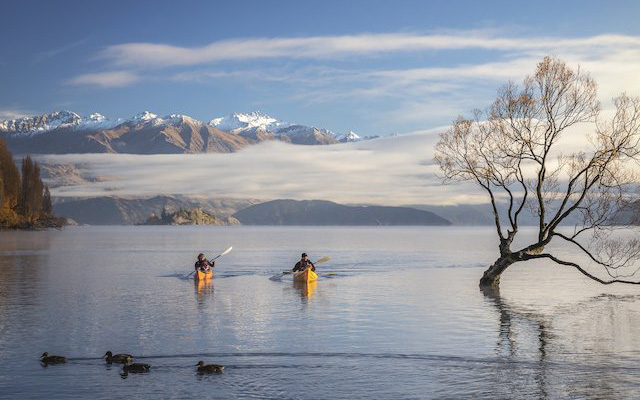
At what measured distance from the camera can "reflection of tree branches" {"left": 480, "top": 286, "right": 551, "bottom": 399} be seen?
83.8 ft

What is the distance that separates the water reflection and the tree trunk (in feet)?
45.9

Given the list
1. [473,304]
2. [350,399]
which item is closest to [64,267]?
[473,304]

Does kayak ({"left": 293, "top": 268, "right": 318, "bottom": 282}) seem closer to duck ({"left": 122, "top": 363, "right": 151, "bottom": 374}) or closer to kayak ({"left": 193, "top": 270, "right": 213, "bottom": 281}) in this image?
kayak ({"left": 193, "top": 270, "right": 213, "bottom": 281})

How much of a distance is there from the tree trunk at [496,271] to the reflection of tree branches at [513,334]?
280 cm

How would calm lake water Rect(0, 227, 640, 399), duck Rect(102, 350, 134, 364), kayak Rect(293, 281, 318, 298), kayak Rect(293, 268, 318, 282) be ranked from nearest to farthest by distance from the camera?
calm lake water Rect(0, 227, 640, 399) → duck Rect(102, 350, 134, 364) → kayak Rect(293, 281, 318, 298) → kayak Rect(293, 268, 318, 282)

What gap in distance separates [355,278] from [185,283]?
55.5ft

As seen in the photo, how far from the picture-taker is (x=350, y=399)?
22562mm

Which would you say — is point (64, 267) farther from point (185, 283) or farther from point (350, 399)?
point (350, 399)

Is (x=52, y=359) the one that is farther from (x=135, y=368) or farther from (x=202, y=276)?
(x=202, y=276)

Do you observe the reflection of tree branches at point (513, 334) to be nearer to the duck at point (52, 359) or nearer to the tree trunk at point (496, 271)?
the tree trunk at point (496, 271)

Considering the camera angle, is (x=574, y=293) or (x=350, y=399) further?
(x=574, y=293)

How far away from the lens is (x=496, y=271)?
5572cm

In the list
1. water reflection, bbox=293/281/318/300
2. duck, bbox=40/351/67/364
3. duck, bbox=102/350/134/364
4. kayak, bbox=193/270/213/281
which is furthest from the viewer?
kayak, bbox=193/270/213/281

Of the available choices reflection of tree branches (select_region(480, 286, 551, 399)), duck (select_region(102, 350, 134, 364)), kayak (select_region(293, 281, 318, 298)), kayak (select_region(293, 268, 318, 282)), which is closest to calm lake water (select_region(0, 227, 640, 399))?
reflection of tree branches (select_region(480, 286, 551, 399))
